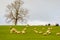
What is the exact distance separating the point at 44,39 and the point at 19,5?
1759 inches

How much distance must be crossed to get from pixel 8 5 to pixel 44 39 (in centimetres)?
4525

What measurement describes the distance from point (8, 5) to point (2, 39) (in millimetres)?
44505

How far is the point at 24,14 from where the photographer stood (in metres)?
57.2

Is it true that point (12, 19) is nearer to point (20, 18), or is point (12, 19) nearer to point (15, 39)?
point (20, 18)

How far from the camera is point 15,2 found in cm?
5766

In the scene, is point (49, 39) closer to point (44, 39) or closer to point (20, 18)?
point (44, 39)

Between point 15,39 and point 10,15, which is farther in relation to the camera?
point 10,15

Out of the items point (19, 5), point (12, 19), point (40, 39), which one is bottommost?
point (40, 39)

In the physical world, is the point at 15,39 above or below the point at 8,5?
below

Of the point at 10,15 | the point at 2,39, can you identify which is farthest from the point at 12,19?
the point at 2,39

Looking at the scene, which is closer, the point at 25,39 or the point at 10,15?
the point at 25,39

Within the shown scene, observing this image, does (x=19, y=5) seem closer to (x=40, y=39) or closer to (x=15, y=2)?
(x=15, y=2)

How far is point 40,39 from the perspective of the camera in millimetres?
13133

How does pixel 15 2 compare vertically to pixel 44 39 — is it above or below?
above
